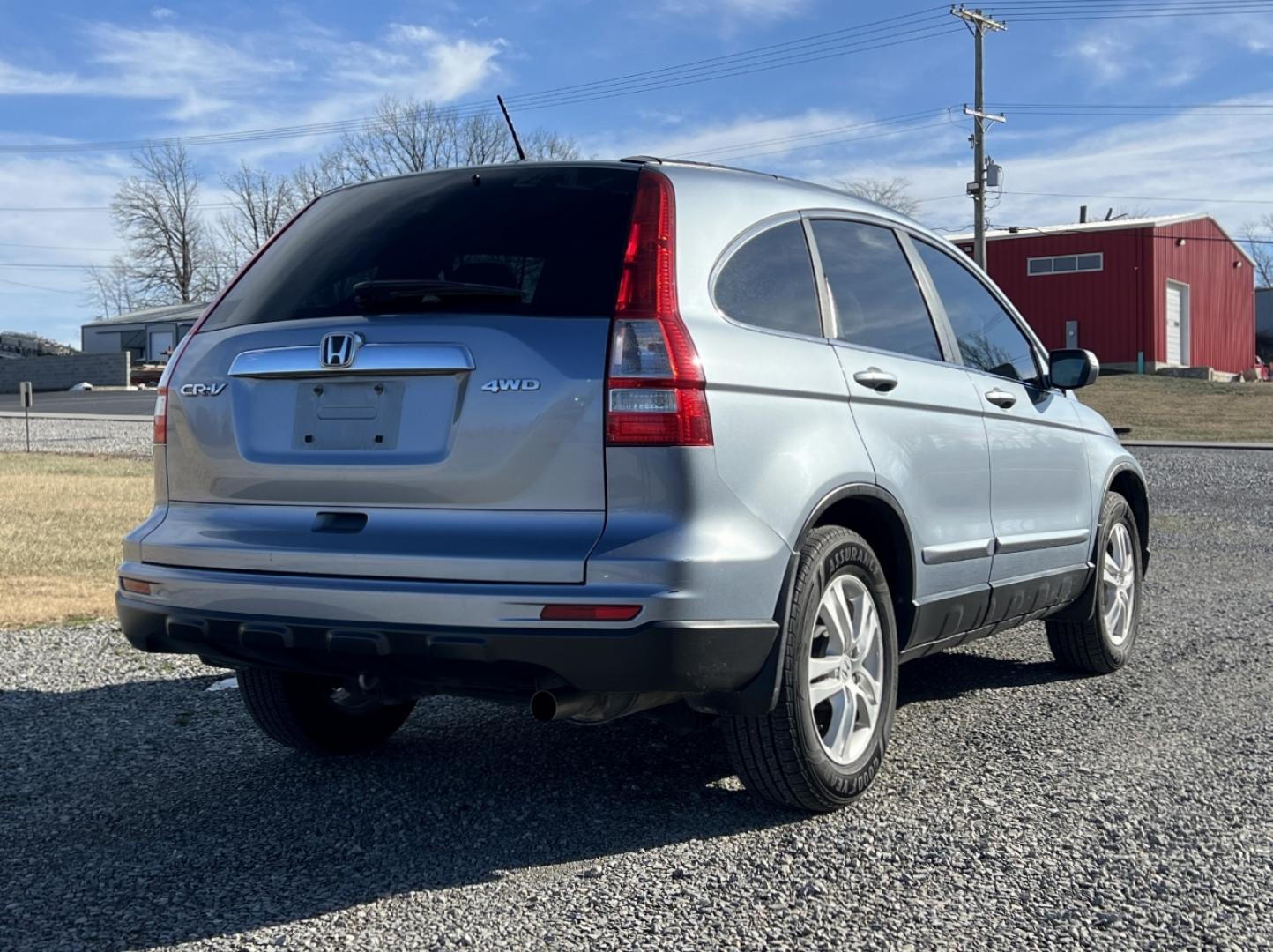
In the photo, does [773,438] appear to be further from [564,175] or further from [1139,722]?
[1139,722]

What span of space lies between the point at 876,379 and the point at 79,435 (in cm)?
2478

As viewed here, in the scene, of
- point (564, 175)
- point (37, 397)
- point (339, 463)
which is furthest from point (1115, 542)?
point (37, 397)

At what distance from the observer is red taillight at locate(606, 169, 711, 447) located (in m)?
3.31

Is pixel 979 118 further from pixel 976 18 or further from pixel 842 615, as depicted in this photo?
pixel 842 615

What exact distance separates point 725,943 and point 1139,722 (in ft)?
8.80

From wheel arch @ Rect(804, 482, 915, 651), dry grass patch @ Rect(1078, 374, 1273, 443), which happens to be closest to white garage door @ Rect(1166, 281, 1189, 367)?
dry grass patch @ Rect(1078, 374, 1273, 443)

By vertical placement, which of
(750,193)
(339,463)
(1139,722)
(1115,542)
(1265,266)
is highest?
(1265,266)

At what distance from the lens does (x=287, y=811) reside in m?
4.04

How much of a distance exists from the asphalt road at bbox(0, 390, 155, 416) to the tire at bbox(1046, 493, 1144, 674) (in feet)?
101

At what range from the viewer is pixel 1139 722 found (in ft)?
16.6

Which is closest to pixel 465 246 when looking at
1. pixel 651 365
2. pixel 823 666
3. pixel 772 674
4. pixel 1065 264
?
pixel 651 365

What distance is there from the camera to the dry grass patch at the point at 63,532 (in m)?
8.09

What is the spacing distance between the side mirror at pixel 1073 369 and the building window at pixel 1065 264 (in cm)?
4291

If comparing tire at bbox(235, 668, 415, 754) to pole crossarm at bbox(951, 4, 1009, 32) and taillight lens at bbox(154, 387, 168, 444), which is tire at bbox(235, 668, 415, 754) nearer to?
taillight lens at bbox(154, 387, 168, 444)
